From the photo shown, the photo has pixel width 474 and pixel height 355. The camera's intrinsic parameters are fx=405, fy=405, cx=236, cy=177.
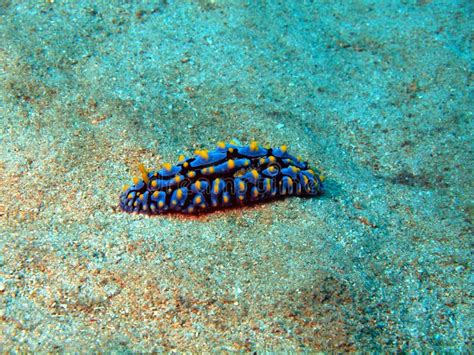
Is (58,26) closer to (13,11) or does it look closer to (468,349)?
(13,11)

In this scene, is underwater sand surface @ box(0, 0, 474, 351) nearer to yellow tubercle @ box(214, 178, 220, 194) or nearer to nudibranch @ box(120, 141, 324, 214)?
nudibranch @ box(120, 141, 324, 214)

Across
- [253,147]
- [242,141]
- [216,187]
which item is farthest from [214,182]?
[242,141]

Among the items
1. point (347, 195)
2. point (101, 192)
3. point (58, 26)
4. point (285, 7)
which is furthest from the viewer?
point (285, 7)

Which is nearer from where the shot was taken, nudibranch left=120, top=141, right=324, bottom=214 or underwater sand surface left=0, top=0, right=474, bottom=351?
underwater sand surface left=0, top=0, right=474, bottom=351

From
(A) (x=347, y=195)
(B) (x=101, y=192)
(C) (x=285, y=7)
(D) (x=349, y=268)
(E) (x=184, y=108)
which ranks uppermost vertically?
(C) (x=285, y=7)

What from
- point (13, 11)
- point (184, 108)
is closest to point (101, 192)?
point (184, 108)

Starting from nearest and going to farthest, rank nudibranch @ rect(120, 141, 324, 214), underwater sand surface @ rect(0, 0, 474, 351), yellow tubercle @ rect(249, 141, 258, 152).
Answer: underwater sand surface @ rect(0, 0, 474, 351), nudibranch @ rect(120, 141, 324, 214), yellow tubercle @ rect(249, 141, 258, 152)

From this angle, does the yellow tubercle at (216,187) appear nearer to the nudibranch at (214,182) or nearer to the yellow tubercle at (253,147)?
the nudibranch at (214,182)

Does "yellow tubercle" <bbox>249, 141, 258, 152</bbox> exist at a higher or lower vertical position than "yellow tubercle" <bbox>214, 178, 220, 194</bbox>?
higher

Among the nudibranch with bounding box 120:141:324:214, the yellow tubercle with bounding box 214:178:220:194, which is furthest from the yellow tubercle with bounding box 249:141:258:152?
the yellow tubercle with bounding box 214:178:220:194
